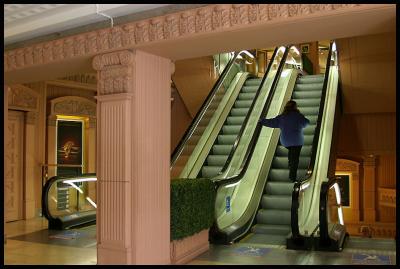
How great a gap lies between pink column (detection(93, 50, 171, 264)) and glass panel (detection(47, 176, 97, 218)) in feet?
12.7

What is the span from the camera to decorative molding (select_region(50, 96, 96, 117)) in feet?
34.2

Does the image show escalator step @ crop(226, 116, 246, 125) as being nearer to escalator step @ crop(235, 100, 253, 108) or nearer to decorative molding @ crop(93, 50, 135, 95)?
escalator step @ crop(235, 100, 253, 108)

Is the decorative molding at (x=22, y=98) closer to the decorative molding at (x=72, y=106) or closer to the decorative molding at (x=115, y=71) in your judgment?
the decorative molding at (x=72, y=106)

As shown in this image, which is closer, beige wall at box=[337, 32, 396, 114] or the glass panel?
the glass panel

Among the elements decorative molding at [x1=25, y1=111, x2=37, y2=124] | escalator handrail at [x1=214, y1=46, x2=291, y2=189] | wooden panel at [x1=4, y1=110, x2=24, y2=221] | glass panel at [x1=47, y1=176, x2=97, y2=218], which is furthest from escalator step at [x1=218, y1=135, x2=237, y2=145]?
wooden panel at [x1=4, y1=110, x2=24, y2=221]

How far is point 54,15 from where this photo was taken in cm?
528

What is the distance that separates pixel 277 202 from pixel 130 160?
388 centimetres

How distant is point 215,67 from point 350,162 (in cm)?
672

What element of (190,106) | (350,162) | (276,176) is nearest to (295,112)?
(276,176)

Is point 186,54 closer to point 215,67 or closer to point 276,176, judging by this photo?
point 276,176

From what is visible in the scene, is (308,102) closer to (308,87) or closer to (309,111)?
(309,111)

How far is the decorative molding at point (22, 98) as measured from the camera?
30.5 ft

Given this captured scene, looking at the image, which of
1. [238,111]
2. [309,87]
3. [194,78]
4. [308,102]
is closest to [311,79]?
[309,87]

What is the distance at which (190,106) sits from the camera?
1216 cm
